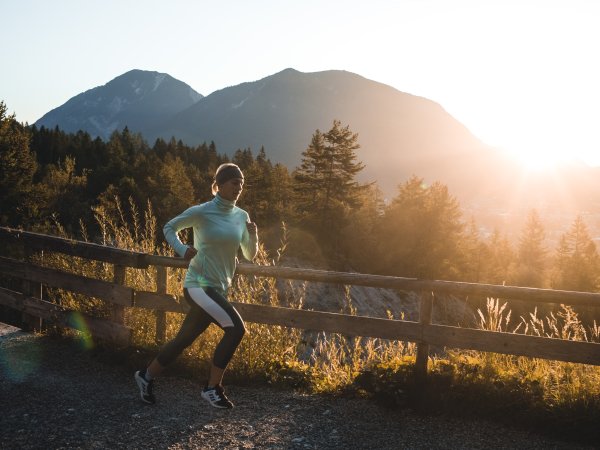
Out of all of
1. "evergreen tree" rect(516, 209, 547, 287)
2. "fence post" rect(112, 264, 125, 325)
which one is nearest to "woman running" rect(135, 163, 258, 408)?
"fence post" rect(112, 264, 125, 325)

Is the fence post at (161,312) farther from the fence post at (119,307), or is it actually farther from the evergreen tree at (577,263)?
the evergreen tree at (577,263)

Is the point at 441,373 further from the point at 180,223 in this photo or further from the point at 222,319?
the point at 180,223

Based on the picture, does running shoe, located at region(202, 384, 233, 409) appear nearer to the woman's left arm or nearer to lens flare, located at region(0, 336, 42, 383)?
the woman's left arm

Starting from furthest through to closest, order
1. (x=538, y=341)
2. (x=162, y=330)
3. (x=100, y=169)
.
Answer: (x=100, y=169) → (x=162, y=330) → (x=538, y=341)

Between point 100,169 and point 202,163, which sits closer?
point 100,169

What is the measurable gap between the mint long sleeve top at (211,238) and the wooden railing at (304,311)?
3.73 ft

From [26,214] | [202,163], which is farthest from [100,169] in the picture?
[26,214]

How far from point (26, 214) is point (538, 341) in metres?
32.9

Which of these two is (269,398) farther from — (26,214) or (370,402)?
(26,214)

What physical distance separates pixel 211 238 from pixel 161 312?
220 centimetres

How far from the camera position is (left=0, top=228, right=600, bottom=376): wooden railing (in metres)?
4.77

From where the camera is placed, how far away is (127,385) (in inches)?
214

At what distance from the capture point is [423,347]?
5.12 metres

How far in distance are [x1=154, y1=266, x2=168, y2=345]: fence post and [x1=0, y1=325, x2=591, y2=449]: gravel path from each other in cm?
68
